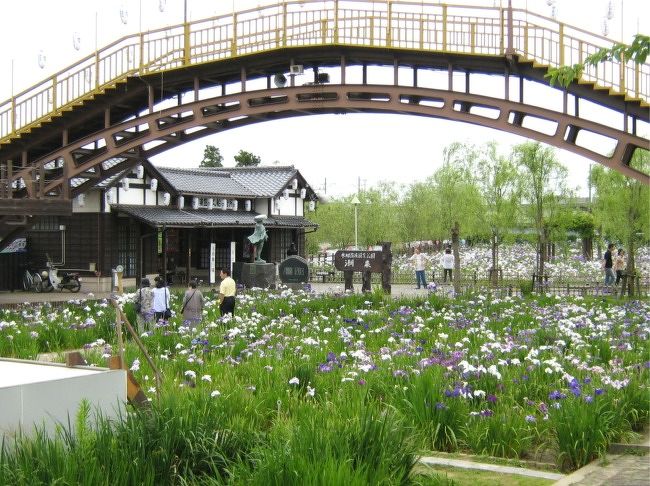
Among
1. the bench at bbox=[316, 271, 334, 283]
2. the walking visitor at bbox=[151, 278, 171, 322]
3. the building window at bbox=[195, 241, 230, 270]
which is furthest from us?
the building window at bbox=[195, 241, 230, 270]

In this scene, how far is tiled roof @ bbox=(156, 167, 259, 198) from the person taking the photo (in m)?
34.9

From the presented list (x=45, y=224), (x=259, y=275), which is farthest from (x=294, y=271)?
(x=45, y=224)

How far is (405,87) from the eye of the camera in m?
22.6

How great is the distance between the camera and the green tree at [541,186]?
3338 cm

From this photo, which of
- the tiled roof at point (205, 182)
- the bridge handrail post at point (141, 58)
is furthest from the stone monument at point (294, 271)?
the tiled roof at point (205, 182)

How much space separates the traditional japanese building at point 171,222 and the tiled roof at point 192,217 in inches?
1.8

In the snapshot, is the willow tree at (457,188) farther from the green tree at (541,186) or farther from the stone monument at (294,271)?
the stone monument at (294,271)

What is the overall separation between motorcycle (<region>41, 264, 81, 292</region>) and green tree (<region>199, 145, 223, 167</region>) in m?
39.9

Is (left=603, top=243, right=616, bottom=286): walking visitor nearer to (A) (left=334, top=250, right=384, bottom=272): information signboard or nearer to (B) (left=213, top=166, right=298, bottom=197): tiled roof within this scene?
(A) (left=334, top=250, right=384, bottom=272): information signboard

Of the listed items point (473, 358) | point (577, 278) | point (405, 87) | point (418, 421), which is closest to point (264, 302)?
point (405, 87)

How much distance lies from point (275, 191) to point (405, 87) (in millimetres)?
16852

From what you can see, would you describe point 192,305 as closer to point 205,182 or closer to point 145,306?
point 145,306

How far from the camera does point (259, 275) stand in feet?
91.0

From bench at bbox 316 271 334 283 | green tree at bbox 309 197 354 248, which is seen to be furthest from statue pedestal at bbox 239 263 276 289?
green tree at bbox 309 197 354 248
